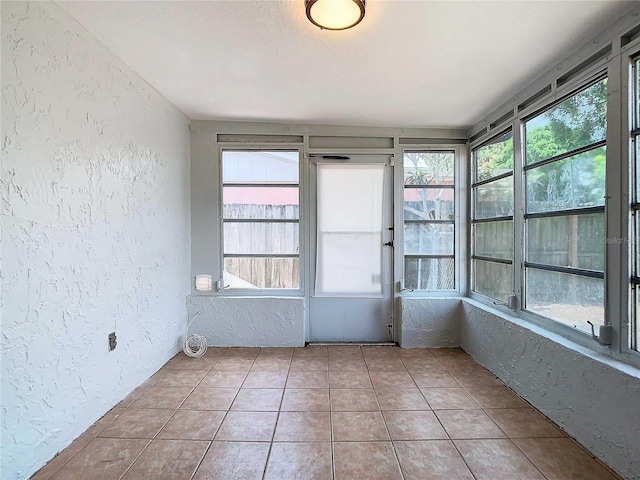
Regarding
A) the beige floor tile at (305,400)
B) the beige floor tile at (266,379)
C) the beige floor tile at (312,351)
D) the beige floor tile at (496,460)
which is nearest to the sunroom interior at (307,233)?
the beige floor tile at (312,351)

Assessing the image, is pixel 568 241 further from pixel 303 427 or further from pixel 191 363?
pixel 191 363

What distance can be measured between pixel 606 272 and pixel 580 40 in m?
1.40

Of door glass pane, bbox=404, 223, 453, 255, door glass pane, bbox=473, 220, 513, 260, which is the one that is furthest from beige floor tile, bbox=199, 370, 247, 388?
door glass pane, bbox=473, 220, 513, 260

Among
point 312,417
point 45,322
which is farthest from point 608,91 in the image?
point 45,322

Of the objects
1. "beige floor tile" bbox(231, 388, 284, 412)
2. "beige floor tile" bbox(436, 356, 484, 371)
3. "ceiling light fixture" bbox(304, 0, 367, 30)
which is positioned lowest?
"beige floor tile" bbox(231, 388, 284, 412)

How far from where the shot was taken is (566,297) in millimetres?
2156

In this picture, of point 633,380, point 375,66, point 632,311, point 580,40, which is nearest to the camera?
point 633,380

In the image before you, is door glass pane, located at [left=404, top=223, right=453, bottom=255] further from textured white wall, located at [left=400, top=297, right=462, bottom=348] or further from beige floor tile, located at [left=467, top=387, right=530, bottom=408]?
beige floor tile, located at [left=467, top=387, right=530, bottom=408]

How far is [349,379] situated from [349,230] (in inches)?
61.1

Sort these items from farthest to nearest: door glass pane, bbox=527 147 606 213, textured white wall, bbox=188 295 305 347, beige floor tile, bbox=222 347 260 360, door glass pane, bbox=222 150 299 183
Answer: door glass pane, bbox=222 150 299 183
textured white wall, bbox=188 295 305 347
beige floor tile, bbox=222 347 260 360
door glass pane, bbox=527 147 606 213

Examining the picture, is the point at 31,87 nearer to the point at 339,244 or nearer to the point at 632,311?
the point at 339,244

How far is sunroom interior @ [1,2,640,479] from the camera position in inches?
65.1

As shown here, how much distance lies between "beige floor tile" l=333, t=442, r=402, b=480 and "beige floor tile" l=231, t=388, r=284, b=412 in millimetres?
629

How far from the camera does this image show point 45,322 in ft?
5.57
